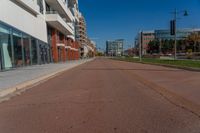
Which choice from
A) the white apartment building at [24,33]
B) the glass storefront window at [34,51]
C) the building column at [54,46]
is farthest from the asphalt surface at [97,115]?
the building column at [54,46]

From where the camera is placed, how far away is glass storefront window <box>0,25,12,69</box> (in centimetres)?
1929

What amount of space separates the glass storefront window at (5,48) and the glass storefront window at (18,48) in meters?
1.41

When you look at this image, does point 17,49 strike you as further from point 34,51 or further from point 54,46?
point 54,46

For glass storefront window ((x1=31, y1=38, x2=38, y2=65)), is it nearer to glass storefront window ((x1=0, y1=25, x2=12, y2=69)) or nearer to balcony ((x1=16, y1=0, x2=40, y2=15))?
balcony ((x1=16, y1=0, x2=40, y2=15))

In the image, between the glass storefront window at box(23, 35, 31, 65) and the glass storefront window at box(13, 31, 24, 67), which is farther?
the glass storefront window at box(23, 35, 31, 65)

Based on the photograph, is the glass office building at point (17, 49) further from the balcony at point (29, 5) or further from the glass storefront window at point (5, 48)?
the balcony at point (29, 5)

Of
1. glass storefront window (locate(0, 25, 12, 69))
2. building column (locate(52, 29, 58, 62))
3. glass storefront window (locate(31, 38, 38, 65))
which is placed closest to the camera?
glass storefront window (locate(0, 25, 12, 69))

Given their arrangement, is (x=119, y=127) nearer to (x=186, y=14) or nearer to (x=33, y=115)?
(x=33, y=115)

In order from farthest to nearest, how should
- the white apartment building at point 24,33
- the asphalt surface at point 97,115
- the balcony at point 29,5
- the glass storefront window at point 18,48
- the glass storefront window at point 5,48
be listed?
the balcony at point 29,5
the glass storefront window at point 18,48
the white apartment building at point 24,33
the glass storefront window at point 5,48
the asphalt surface at point 97,115

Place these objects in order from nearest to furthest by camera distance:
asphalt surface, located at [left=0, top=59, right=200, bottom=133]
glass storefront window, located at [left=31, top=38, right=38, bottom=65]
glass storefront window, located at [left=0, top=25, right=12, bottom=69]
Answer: asphalt surface, located at [left=0, top=59, right=200, bottom=133]
glass storefront window, located at [left=0, top=25, right=12, bottom=69]
glass storefront window, located at [left=31, top=38, right=38, bottom=65]

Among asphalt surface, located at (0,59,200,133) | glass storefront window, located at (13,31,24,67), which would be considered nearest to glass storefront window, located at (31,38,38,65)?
glass storefront window, located at (13,31,24,67)

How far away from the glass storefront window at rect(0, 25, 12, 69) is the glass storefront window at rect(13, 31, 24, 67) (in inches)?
55.6

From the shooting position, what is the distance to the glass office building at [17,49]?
19.9m

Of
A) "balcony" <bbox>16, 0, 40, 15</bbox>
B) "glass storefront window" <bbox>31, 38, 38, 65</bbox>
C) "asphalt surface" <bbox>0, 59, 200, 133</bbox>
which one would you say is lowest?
"asphalt surface" <bbox>0, 59, 200, 133</bbox>
